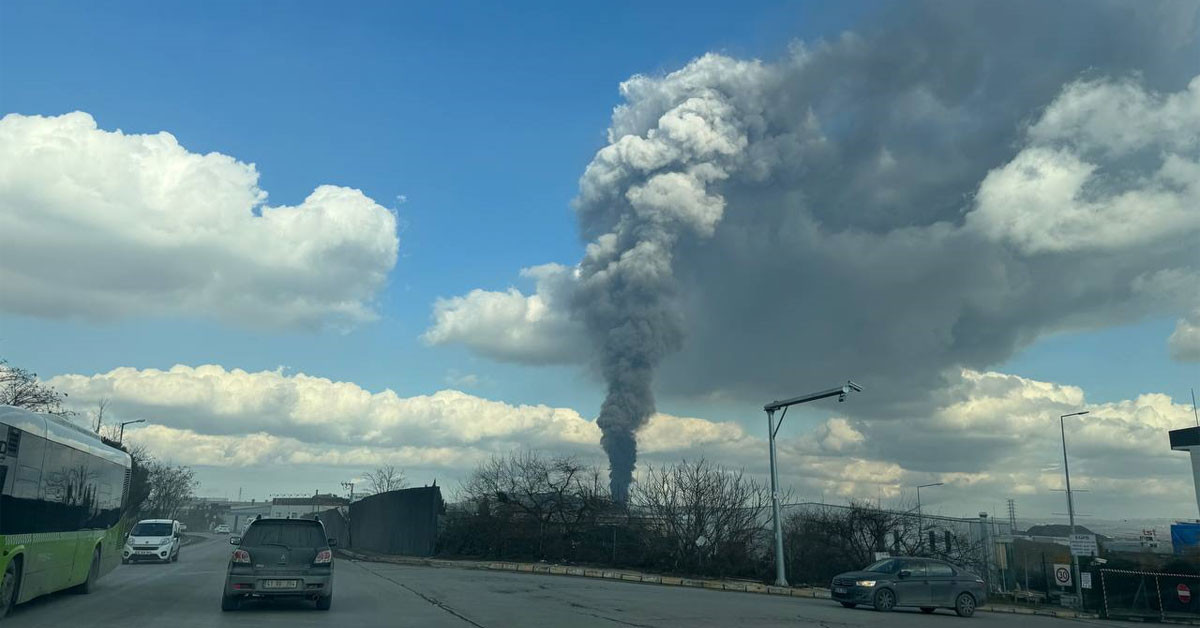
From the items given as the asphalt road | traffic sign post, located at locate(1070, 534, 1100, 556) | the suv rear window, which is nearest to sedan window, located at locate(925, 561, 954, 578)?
the asphalt road

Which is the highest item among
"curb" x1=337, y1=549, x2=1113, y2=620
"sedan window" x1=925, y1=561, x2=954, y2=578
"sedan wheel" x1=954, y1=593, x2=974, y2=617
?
"sedan window" x1=925, y1=561, x2=954, y2=578

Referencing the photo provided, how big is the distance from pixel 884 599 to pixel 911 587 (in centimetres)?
84

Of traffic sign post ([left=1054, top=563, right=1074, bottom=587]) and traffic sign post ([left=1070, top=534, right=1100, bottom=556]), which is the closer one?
traffic sign post ([left=1070, top=534, right=1100, bottom=556])

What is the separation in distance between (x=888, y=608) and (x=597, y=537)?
15.6 m

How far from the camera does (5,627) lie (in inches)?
465

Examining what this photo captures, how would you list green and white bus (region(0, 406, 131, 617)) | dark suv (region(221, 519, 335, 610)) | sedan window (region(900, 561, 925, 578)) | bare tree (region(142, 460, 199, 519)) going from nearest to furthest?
green and white bus (region(0, 406, 131, 617)), dark suv (region(221, 519, 335, 610)), sedan window (region(900, 561, 925, 578)), bare tree (region(142, 460, 199, 519))

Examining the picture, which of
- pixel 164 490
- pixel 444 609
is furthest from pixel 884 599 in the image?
pixel 164 490

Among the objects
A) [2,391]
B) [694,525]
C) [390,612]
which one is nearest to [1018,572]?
[694,525]

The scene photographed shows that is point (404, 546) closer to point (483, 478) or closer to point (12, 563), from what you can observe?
point (483, 478)

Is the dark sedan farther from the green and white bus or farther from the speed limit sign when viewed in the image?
the green and white bus

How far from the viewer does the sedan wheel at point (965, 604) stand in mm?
21328

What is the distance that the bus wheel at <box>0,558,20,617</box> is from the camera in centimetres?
1218

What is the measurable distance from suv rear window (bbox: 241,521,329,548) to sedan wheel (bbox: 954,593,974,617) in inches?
630

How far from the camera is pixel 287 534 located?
14.9 meters
